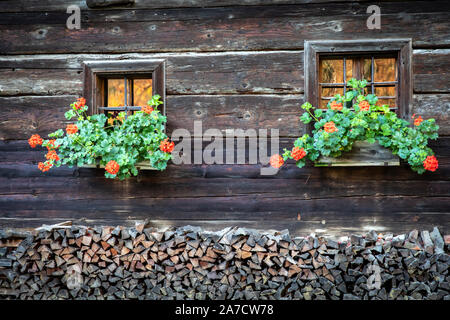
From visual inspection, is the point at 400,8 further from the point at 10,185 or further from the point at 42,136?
the point at 10,185

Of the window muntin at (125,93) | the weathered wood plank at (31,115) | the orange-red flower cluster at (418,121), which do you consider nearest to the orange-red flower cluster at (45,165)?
the weathered wood plank at (31,115)

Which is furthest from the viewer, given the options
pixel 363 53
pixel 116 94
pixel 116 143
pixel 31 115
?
pixel 116 94

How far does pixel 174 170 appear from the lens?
161 inches

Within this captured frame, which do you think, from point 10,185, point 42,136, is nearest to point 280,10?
point 42,136

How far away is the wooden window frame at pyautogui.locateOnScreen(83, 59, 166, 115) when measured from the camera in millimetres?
4066

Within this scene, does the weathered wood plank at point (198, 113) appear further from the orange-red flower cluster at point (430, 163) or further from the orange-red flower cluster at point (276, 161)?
the orange-red flower cluster at point (430, 163)

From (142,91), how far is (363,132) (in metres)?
2.62

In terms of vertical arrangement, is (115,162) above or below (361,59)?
below

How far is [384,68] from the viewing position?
4066 mm

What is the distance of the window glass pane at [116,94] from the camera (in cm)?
442

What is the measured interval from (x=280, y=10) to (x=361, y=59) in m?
0.99

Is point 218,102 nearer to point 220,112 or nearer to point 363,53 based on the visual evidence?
point 220,112

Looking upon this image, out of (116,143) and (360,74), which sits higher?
(360,74)

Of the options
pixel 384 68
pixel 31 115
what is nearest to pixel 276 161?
pixel 384 68
